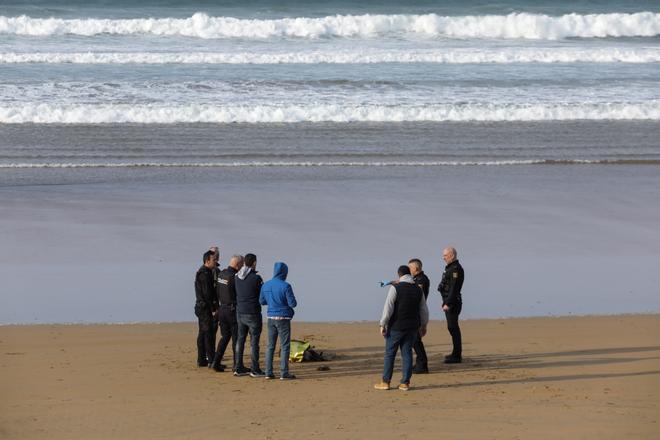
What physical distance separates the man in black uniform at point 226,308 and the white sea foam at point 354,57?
26.9 metres

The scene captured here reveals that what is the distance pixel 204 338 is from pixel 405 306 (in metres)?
2.27

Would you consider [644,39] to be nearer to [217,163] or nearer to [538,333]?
[217,163]

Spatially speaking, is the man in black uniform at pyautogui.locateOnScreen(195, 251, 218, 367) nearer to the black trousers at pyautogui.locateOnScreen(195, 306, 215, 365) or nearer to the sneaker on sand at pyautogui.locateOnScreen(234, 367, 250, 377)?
the black trousers at pyautogui.locateOnScreen(195, 306, 215, 365)

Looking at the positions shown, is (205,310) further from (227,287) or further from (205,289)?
(227,287)

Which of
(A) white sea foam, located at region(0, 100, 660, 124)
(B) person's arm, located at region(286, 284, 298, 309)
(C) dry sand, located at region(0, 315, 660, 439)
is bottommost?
→ (C) dry sand, located at region(0, 315, 660, 439)

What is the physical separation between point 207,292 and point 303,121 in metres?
17.7

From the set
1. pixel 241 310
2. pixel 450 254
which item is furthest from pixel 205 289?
pixel 450 254

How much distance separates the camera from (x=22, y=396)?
1048 centimetres

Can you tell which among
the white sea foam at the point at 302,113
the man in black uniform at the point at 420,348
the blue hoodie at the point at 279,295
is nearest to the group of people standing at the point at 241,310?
the blue hoodie at the point at 279,295

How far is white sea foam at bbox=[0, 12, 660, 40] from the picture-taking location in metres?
45.9

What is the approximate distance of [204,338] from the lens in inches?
462

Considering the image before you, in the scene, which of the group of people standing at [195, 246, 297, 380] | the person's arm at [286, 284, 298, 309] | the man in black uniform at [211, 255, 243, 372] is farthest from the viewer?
the man in black uniform at [211, 255, 243, 372]

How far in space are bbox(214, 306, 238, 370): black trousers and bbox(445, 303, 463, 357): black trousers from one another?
2193 mm

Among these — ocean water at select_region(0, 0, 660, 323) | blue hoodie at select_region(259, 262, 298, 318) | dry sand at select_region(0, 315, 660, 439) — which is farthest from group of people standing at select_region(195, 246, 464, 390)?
ocean water at select_region(0, 0, 660, 323)
